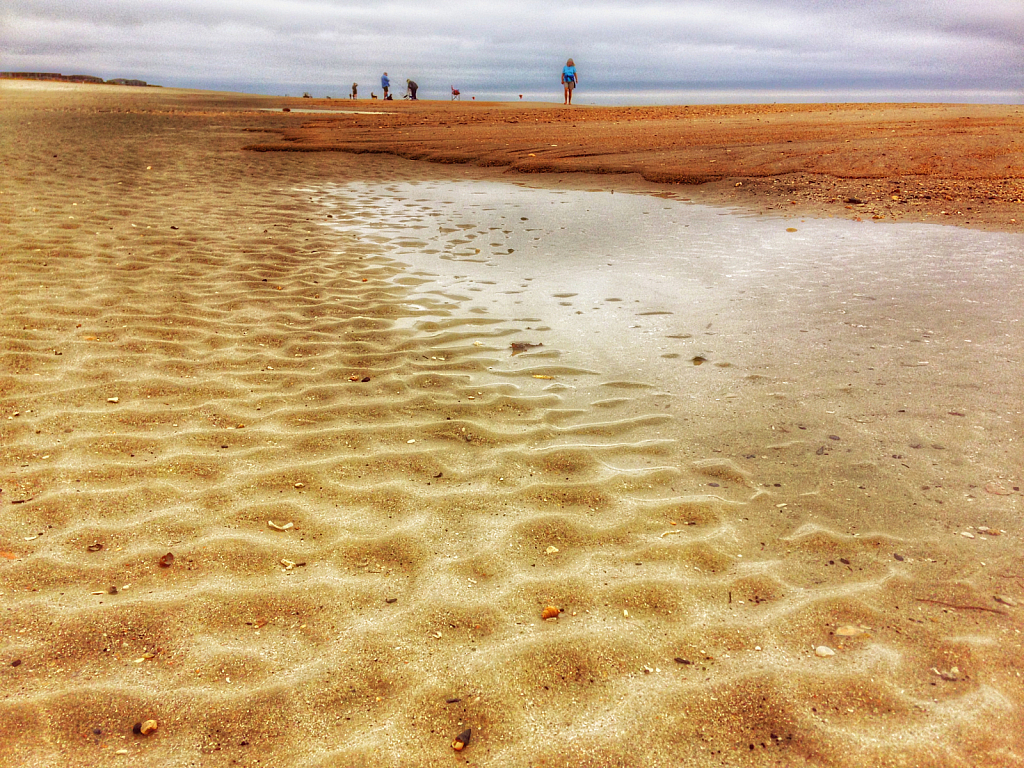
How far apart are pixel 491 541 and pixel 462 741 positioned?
36.7 inches

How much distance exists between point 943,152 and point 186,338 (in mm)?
11934

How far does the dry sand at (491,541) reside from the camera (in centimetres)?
185

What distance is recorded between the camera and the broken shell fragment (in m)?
1.77

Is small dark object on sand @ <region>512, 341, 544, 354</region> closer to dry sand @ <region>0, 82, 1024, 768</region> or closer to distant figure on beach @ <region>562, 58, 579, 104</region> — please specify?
dry sand @ <region>0, 82, 1024, 768</region>

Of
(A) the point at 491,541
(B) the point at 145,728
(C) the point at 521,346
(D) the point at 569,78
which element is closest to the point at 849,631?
(A) the point at 491,541

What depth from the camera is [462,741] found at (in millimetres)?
1786

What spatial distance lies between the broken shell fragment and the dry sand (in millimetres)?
18

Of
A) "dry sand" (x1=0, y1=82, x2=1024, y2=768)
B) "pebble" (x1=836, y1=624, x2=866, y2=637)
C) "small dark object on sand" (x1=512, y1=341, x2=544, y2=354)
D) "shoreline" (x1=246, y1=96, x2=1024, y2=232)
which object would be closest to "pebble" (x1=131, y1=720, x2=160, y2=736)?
"dry sand" (x1=0, y1=82, x2=1024, y2=768)

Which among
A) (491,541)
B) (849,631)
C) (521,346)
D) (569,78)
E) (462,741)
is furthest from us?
(569,78)

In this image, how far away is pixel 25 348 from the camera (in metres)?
4.12

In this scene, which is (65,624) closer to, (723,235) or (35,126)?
(723,235)

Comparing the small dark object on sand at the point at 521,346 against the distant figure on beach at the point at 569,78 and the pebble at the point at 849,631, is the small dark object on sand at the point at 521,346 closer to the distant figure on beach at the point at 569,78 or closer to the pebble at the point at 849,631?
the pebble at the point at 849,631

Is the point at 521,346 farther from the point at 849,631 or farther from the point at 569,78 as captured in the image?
the point at 569,78

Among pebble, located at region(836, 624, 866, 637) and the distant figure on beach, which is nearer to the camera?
pebble, located at region(836, 624, 866, 637)
